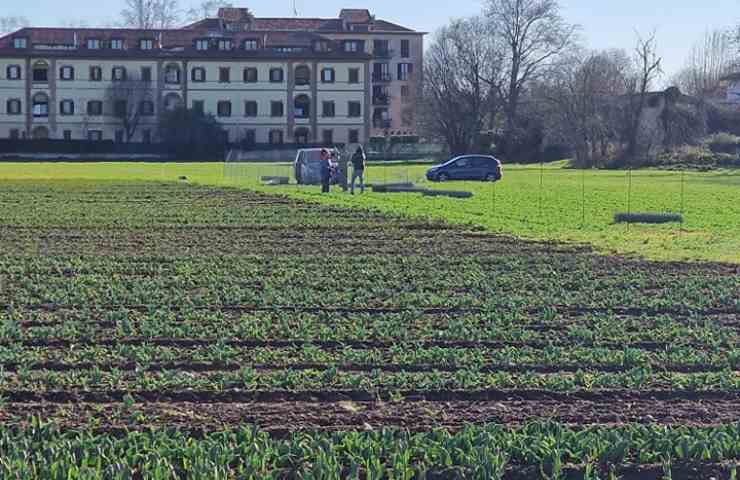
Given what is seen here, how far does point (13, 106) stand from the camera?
336 feet

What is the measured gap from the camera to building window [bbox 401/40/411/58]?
12231 centimetres

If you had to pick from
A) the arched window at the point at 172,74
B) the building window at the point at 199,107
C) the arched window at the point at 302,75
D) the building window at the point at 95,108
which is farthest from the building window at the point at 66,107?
the arched window at the point at 302,75

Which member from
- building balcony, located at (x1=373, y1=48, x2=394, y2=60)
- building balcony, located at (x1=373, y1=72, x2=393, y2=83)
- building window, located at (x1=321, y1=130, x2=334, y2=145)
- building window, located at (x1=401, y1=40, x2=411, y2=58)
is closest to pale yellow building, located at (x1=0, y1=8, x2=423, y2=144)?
building window, located at (x1=321, y1=130, x2=334, y2=145)

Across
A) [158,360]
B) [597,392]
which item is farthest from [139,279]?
[597,392]

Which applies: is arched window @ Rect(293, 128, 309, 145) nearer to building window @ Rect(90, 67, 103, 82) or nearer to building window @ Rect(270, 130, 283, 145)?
building window @ Rect(270, 130, 283, 145)

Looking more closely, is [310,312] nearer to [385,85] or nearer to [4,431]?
[4,431]

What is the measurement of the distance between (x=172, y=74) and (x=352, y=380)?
95291mm

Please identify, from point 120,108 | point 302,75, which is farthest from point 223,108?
point 120,108

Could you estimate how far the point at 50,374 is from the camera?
10.5 meters

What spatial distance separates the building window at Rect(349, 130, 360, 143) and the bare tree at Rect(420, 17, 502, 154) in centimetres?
541

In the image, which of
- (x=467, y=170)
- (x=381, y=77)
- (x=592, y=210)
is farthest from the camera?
(x=381, y=77)

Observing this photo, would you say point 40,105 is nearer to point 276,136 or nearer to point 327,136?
point 276,136

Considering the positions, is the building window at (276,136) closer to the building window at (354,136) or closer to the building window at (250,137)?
the building window at (250,137)

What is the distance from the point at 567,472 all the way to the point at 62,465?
9.93 feet
